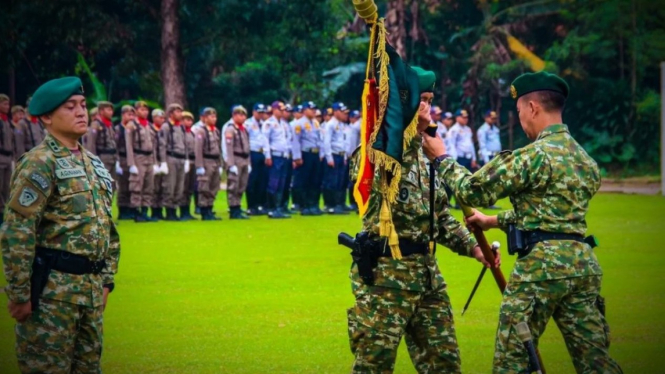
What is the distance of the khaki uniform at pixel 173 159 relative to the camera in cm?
2094

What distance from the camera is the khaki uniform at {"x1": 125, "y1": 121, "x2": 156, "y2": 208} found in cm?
2048

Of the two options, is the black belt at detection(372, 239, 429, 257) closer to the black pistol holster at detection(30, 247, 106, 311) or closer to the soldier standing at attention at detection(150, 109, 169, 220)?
the black pistol holster at detection(30, 247, 106, 311)

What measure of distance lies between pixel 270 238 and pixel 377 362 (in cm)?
1159

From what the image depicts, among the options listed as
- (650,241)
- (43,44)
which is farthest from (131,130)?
(43,44)

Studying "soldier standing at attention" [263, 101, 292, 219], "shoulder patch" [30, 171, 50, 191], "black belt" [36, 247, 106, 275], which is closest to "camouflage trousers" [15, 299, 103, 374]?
"black belt" [36, 247, 106, 275]

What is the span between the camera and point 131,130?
20.6m

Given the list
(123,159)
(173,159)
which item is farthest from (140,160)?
(173,159)

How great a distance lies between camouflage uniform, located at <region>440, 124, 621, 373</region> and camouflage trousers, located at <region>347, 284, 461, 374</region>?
47cm

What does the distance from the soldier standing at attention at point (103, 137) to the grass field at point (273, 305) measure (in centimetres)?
197

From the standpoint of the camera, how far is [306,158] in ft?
77.0

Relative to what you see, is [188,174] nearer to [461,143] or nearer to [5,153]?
[5,153]

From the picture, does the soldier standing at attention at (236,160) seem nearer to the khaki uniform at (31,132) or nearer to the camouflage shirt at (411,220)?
the khaki uniform at (31,132)

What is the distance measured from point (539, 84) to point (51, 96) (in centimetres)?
279

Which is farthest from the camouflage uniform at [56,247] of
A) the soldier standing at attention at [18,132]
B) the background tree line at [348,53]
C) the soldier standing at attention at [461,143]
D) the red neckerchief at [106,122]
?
the background tree line at [348,53]
